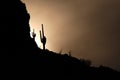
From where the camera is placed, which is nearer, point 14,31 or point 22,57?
point 22,57

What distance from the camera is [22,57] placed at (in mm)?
34938

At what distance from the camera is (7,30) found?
113ft

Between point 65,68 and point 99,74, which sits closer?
point 65,68

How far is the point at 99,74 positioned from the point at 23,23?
51.5 feet

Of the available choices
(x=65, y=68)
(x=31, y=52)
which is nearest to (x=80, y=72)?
(x=65, y=68)

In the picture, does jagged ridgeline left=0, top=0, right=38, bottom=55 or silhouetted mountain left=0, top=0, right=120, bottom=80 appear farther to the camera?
jagged ridgeline left=0, top=0, right=38, bottom=55

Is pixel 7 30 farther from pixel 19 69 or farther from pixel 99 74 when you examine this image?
pixel 99 74

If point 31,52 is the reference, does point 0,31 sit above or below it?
above

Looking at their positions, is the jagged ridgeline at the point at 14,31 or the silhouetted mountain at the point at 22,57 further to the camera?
the jagged ridgeline at the point at 14,31

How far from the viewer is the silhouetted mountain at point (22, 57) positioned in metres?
33.0

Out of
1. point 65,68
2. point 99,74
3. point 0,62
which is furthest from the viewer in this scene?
point 99,74

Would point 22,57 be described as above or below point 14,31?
below

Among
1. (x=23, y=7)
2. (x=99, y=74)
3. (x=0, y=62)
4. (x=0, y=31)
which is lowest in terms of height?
(x=99, y=74)

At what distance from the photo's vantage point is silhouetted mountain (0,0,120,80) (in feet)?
108
